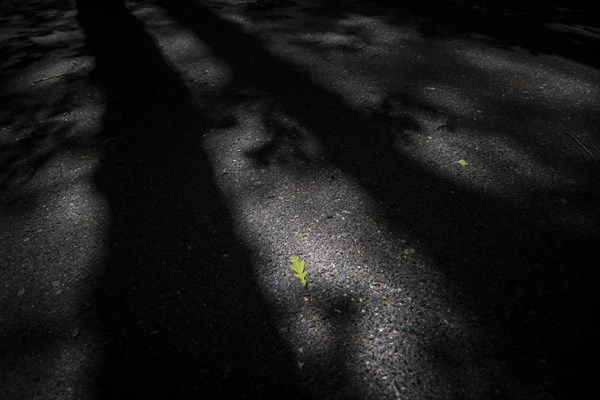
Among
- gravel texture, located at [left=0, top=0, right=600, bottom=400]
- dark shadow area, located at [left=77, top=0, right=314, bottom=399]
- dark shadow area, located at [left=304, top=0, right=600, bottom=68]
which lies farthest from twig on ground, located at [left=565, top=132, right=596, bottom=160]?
dark shadow area, located at [left=77, top=0, right=314, bottom=399]

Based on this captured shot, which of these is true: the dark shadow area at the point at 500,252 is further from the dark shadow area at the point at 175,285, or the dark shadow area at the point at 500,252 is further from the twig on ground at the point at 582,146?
the dark shadow area at the point at 175,285

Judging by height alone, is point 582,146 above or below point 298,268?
above

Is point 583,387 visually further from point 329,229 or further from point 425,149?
point 425,149

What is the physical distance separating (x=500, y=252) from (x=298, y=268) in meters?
1.29

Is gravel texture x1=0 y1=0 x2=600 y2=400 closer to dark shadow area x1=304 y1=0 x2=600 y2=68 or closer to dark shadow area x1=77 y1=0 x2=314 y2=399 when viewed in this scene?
dark shadow area x1=77 y1=0 x2=314 y2=399

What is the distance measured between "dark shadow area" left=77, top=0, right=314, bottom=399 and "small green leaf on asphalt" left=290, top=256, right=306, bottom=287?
0.25m

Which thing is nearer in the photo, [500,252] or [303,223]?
[500,252]

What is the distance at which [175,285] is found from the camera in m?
2.04

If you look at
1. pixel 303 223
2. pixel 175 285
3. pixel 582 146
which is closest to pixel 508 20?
pixel 582 146

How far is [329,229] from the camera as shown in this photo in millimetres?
2330

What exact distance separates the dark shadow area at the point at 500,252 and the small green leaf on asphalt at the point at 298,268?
0.71 meters

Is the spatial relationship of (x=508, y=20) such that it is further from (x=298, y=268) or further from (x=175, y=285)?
(x=175, y=285)

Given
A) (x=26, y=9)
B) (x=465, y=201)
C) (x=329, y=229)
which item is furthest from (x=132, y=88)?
(x=26, y=9)

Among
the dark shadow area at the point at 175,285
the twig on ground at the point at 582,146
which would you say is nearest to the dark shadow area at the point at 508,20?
the twig on ground at the point at 582,146
